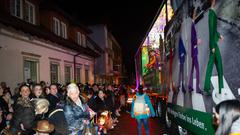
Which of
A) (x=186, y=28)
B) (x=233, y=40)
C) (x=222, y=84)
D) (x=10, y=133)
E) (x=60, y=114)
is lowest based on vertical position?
(x=10, y=133)

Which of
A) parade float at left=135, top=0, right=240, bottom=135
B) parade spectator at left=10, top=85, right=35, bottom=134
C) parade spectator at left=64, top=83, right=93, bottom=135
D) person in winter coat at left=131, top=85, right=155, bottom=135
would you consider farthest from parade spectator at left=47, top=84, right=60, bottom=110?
parade spectator at left=64, top=83, right=93, bottom=135

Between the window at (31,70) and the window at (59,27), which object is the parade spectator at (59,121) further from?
the window at (59,27)

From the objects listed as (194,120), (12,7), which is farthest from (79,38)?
(194,120)

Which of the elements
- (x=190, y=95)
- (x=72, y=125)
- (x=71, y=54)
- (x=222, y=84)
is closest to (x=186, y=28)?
(x=190, y=95)

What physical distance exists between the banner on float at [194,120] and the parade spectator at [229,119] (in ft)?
4.24

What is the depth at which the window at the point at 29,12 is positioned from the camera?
17.0m

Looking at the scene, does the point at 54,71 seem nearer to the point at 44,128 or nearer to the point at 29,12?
the point at 29,12

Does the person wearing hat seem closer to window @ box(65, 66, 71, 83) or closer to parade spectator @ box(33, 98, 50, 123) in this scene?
parade spectator @ box(33, 98, 50, 123)

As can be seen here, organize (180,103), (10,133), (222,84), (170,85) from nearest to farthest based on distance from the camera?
(222,84), (10,133), (180,103), (170,85)

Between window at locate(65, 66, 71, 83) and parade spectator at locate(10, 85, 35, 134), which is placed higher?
window at locate(65, 66, 71, 83)

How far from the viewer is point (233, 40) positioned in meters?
4.21

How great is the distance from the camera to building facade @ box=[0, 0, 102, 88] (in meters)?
14.0

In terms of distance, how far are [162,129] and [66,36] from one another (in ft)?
46.5

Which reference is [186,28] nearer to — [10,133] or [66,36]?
[10,133]
